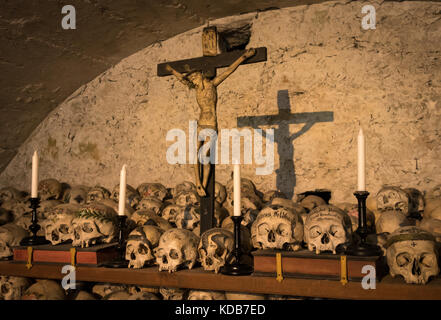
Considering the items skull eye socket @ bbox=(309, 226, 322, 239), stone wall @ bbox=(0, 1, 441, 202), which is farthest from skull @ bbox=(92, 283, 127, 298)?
stone wall @ bbox=(0, 1, 441, 202)

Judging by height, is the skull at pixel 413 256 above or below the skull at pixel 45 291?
above

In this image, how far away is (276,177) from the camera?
13.8 ft

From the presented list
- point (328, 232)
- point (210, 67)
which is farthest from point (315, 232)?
point (210, 67)

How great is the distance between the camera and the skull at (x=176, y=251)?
2.58 m

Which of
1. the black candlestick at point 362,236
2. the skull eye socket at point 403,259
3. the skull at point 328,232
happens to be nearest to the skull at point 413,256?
the skull eye socket at point 403,259

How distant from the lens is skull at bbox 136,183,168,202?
165 inches

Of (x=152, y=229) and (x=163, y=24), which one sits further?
(x=163, y=24)

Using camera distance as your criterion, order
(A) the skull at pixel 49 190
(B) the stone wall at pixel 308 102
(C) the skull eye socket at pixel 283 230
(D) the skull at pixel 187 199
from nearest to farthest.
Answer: (C) the skull eye socket at pixel 283 230, (D) the skull at pixel 187 199, (B) the stone wall at pixel 308 102, (A) the skull at pixel 49 190

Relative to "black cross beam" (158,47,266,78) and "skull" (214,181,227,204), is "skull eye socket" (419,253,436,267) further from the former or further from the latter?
"skull" (214,181,227,204)

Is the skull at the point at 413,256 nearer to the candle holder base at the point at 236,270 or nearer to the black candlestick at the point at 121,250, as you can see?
the candle holder base at the point at 236,270

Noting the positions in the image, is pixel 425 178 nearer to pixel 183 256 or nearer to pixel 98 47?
pixel 183 256

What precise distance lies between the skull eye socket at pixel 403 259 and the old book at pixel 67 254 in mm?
1874

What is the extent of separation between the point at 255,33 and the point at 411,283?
10.4ft
